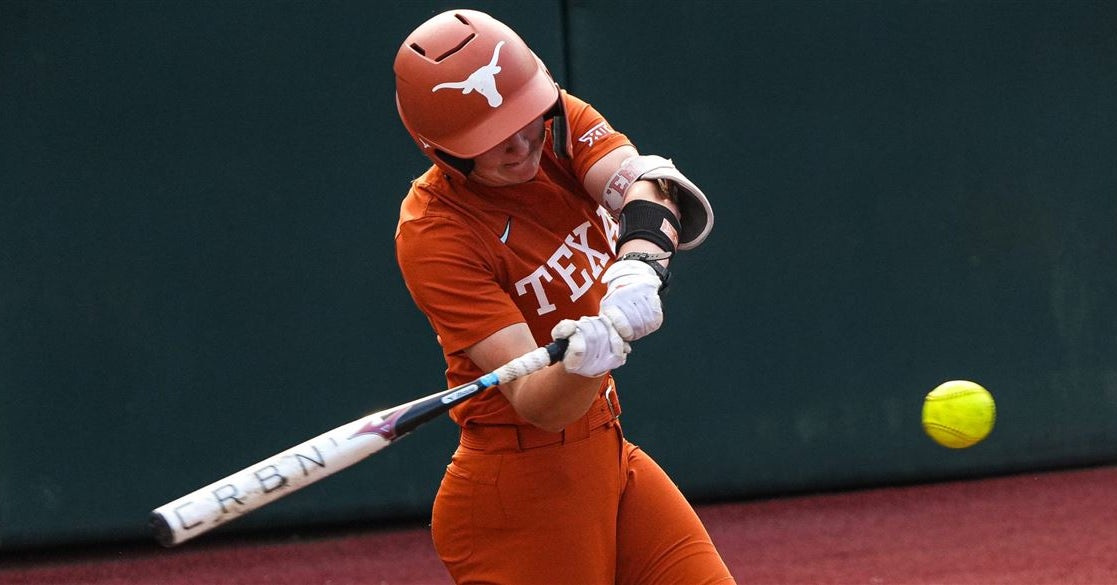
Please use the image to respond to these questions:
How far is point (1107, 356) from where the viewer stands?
6605mm

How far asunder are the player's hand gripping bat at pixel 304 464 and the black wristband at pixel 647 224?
1.04 feet

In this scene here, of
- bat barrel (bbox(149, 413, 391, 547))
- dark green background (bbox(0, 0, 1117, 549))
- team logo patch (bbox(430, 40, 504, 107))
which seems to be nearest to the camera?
bat barrel (bbox(149, 413, 391, 547))

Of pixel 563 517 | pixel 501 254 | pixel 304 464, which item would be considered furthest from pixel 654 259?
pixel 304 464

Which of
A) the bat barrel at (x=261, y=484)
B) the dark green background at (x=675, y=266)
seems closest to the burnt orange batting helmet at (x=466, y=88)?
the bat barrel at (x=261, y=484)

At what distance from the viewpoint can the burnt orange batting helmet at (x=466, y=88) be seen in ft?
9.53

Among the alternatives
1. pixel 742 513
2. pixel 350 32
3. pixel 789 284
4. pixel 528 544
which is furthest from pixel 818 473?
pixel 528 544

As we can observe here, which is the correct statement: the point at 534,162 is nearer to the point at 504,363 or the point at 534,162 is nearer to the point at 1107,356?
the point at 504,363

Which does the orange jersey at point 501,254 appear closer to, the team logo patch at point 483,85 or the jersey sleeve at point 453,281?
the jersey sleeve at point 453,281

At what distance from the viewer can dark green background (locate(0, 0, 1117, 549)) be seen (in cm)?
589

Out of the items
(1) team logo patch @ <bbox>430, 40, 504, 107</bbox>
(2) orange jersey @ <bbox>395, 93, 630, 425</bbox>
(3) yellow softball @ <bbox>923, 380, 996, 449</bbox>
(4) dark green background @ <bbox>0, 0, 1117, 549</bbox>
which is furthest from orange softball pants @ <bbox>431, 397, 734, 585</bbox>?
(4) dark green background @ <bbox>0, 0, 1117, 549</bbox>

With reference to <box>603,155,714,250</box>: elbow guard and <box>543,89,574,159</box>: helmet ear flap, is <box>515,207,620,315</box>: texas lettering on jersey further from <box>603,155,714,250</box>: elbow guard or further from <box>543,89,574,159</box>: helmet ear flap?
<box>543,89,574,159</box>: helmet ear flap

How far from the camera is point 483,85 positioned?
2908mm

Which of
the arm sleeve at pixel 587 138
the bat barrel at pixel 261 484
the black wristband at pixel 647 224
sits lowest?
the bat barrel at pixel 261 484

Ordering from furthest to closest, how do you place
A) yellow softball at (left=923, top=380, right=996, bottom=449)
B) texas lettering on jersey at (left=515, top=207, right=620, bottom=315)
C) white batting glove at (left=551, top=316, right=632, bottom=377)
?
yellow softball at (left=923, top=380, right=996, bottom=449)
texas lettering on jersey at (left=515, top=207, right=620, bottom=315)
white batting glove at (left=551, top=316, right=632, bottom=377)
